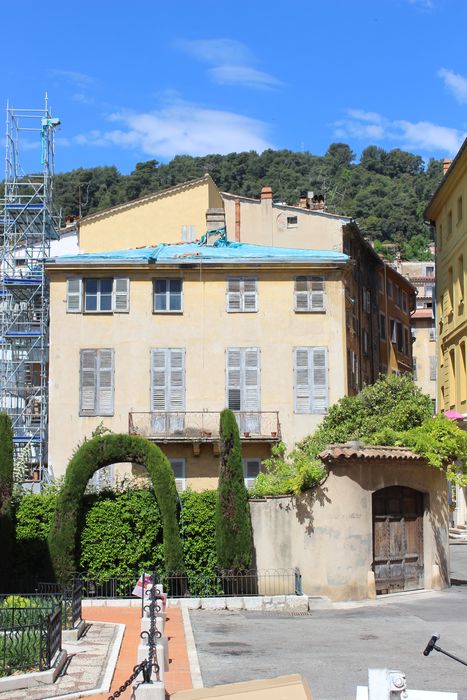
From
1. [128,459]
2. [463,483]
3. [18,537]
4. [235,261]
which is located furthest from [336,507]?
[235,261]

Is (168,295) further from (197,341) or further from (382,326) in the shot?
(382,326)

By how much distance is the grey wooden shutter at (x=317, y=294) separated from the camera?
119 feet

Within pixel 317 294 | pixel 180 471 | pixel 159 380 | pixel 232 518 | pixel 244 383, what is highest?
pixel 317 294

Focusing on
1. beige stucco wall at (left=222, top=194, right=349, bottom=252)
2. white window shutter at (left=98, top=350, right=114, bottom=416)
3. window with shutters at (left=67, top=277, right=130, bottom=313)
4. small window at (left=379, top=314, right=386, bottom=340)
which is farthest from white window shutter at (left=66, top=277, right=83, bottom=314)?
small window at (left=379, top=314, right=386, bottom=340)

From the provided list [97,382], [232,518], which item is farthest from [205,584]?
[97,382]

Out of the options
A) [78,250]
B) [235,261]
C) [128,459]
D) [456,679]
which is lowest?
[456,679]

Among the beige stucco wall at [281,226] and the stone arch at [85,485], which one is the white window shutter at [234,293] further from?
the stone arch at [85,485]

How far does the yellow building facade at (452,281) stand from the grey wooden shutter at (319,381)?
6.84 metres

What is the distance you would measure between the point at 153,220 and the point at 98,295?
26.6ft

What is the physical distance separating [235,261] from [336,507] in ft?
43.7

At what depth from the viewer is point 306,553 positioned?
25.2m

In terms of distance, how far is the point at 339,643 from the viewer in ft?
59.8

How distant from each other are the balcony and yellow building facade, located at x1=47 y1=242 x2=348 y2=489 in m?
0.04

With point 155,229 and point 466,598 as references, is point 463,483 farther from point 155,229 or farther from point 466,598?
point 155,229
